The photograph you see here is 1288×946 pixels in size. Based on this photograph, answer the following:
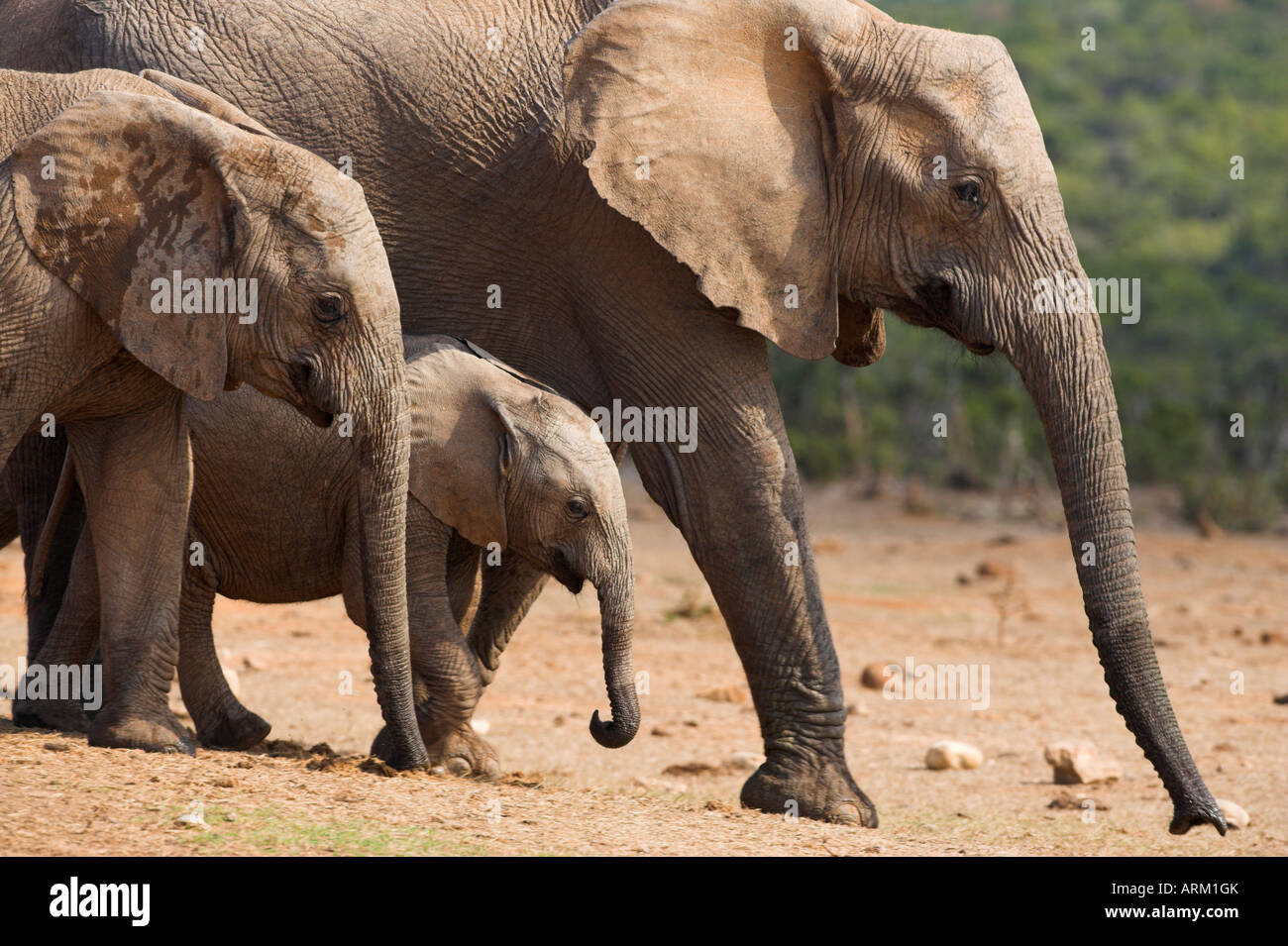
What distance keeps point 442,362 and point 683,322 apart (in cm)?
81

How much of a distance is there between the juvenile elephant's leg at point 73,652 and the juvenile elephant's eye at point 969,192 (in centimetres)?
299

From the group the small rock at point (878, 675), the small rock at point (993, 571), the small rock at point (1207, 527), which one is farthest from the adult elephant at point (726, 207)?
the small rock at point (1207, 527)

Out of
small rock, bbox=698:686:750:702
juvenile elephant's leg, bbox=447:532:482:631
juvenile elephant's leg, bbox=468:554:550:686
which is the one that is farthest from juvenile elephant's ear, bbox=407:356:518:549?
small rock, bbox=698:686:750:702

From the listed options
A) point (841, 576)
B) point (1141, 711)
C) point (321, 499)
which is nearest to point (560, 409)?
point (321, 499)

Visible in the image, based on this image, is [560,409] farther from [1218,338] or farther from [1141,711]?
[1218,338]

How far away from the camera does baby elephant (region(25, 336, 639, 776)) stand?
20.4 ft

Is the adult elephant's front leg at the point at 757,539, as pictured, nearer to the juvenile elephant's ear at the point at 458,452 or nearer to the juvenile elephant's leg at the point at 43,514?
the juvenile elephant's ear at the point at 458,452

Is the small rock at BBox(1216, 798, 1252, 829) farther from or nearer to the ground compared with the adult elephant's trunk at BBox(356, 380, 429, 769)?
nearer to the ground

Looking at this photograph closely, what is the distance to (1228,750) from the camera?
28.0 ft

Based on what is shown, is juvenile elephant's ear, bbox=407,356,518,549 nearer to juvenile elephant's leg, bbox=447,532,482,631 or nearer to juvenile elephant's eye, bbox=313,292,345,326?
juvenile elephant's leg, bbox=447,532,482,631

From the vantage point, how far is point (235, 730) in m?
6.87

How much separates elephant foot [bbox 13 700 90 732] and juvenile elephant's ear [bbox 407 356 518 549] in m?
1.34

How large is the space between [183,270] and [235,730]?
2146mm

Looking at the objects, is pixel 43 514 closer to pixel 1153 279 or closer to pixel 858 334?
pixel 858 334
